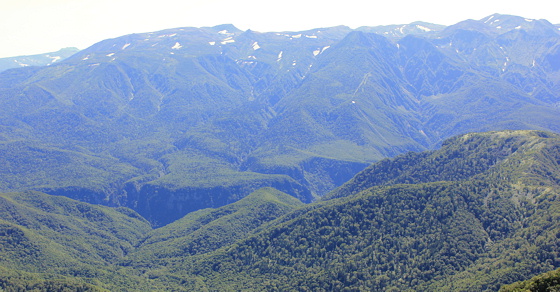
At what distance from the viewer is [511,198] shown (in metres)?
153

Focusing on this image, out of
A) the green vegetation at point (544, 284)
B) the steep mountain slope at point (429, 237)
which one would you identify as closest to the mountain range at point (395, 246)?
the steep mountain slope at point (429, 237)

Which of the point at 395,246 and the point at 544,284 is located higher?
the point at 544,284

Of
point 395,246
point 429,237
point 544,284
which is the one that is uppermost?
point 544,284

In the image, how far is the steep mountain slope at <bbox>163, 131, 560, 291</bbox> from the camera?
435 ft

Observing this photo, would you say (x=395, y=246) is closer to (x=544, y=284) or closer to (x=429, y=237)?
(x=429, y=237)

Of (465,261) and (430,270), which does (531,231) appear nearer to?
(465,261)

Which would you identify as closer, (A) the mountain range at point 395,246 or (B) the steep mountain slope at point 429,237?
(B) the steep mountain slope at point 429,237

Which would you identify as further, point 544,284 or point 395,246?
point 395,246

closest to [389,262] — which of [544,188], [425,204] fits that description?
[425,204]

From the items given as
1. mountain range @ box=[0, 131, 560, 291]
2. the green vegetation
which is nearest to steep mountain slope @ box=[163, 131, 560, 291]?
mountain range @ box=[0, 131, 560, 291]

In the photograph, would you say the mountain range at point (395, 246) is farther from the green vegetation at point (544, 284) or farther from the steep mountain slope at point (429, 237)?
the green vegetation at point (544, 284)

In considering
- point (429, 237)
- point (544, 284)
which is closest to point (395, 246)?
point (429, 237)

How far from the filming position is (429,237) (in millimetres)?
149875

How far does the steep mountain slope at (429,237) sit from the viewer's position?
13250cm
